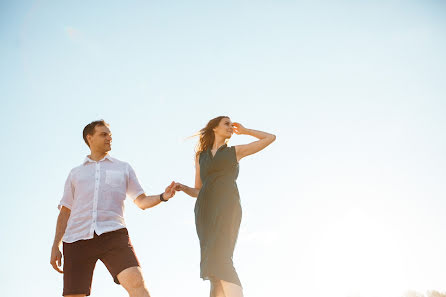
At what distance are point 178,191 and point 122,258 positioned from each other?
1.19 m

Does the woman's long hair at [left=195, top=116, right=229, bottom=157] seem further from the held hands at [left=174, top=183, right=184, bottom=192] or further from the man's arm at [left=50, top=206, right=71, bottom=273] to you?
the man's arm at [left=50, top=206, right=71, bottom=273]

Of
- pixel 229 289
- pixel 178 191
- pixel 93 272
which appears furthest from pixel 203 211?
pixel 93 272

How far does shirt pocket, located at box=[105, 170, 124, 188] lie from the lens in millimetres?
5992

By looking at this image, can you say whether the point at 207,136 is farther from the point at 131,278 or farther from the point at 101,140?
the point at 131,278

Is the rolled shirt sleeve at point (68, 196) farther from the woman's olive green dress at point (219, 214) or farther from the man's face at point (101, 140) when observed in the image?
the woman's olive green dress at point (219, 214)

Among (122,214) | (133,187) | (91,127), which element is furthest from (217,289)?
(91,127)

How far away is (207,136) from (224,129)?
347 millimetres

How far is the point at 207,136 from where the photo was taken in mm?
7184

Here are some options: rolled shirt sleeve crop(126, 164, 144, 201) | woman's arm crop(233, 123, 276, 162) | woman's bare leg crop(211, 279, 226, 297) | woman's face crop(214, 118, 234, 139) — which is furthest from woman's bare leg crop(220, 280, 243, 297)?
woman's face crop(214, 118, 234, 139)

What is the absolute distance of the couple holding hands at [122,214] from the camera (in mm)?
5551

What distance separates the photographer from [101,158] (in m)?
6.36

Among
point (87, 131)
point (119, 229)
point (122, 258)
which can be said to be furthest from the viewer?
point (87, 131)

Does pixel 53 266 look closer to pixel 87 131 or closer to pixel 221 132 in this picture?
pixel 87 131

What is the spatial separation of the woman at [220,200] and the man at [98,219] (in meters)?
0.55
